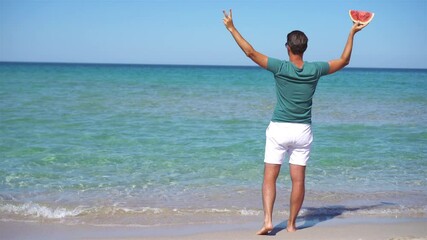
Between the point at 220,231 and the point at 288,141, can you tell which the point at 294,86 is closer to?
the point at 288,141

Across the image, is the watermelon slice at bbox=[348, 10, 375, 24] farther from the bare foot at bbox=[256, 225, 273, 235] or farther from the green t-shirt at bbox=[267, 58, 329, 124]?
the bare foot at bbox=[256, 225, 273, 235]

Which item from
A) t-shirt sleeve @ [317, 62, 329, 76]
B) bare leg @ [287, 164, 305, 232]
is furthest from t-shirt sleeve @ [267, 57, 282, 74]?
bare leg @ [287, 164, 305, 232]

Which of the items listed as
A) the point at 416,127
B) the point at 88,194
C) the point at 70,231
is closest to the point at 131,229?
the point at 70,231

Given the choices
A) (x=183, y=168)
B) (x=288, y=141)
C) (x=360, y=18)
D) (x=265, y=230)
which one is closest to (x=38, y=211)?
(x=265, y=230)

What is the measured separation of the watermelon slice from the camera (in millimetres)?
4746

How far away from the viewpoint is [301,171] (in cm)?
479

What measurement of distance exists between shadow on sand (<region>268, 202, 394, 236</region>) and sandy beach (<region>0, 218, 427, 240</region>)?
65 millimetres

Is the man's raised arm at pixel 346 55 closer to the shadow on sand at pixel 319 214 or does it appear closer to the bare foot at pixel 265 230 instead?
the bare foot at pixel 265 230

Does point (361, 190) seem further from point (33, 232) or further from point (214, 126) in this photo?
point (214, 126)

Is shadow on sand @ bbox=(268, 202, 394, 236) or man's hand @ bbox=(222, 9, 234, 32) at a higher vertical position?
man's hand @ bbox=(222, 9, 234, 32)

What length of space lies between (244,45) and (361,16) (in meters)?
1.17

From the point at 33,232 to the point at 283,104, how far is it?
2677mm

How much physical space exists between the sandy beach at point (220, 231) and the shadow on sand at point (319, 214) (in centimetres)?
6

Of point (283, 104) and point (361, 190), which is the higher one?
point (283, 104)
